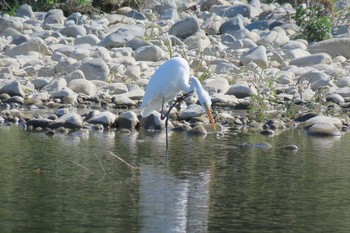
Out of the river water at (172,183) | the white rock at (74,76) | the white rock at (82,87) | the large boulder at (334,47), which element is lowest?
the river water at (172,183)

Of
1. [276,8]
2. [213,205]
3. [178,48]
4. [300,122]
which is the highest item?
[276,8]

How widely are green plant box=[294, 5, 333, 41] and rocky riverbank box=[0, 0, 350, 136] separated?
37cm

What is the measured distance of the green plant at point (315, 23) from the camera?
71.2ft

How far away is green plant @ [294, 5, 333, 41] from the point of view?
21.7 metres

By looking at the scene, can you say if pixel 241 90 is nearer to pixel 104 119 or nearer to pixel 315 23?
pixel 104 119

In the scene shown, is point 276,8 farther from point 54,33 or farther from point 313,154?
point 313,154

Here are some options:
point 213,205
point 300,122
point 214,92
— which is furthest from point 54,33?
point 213,205

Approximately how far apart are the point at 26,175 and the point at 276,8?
17.1m

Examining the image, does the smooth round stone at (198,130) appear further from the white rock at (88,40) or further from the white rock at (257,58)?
the white rock at (88,40)

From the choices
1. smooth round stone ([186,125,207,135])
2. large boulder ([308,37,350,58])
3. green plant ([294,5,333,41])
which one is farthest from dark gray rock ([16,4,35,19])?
smooth round stone ([186,125,207,135])

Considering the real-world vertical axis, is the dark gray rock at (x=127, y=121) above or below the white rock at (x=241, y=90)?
below

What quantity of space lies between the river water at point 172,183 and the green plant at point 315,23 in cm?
895

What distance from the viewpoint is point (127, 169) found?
1009cm

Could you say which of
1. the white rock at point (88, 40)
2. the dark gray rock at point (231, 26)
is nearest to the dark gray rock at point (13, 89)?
the white rock at point (88, 40)
